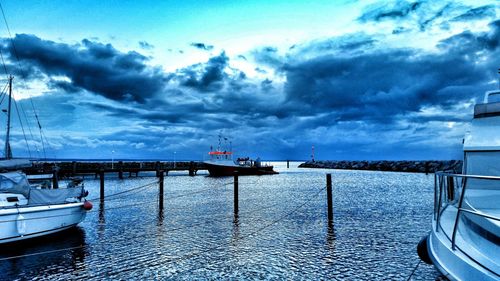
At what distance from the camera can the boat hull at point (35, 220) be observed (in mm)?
12242

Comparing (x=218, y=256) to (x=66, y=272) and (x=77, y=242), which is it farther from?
(x=77, y=242)

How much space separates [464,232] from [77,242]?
13.4 m

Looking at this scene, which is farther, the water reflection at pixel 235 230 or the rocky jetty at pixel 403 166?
the rocky jetty at pixel 403 166

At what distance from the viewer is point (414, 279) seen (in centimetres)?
972

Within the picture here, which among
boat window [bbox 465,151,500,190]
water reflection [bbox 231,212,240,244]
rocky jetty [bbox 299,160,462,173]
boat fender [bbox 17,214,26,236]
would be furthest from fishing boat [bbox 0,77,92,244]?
rocky jetty [bbox 299,160,462,173]

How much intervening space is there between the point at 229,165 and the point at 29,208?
58.7 meters

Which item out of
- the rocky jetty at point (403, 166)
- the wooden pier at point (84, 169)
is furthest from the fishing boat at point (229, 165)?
the rocky jetty at point (403, 166)

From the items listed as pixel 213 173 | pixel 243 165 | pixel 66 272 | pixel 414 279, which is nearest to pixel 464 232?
pixel 414 279

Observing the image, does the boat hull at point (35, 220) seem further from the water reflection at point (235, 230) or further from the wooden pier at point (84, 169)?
the wooden pier at point (84, 169)

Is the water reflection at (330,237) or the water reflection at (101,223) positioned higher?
the water reflection at (101,223)

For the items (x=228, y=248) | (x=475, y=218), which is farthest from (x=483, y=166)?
(x=228, y=248)

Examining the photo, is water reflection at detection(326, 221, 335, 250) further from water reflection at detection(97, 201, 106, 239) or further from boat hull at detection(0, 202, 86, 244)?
boat hull at detection(0, 202, 86, 244)

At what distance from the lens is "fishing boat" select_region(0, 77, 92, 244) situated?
40.7 feet

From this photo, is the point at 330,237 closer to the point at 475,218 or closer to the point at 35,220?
the point at 475,218
